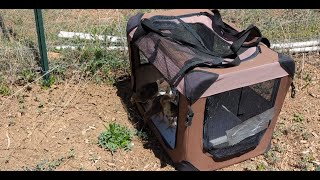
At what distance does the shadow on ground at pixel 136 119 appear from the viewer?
2502 mm

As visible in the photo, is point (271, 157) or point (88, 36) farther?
point (88, 36)

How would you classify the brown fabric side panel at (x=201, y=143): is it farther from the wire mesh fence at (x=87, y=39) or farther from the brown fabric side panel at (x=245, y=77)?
the wire mesh fence at (x=87, y=39)

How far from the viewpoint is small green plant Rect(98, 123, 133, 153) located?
2523 millimetres

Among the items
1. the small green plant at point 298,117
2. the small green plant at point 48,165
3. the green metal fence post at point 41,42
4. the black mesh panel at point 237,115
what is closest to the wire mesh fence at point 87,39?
the green metal fence post at point 41,42

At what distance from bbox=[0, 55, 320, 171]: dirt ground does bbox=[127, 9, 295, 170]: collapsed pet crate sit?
0.49 ft

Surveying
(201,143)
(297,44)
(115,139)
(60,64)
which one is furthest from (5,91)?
(297,44)

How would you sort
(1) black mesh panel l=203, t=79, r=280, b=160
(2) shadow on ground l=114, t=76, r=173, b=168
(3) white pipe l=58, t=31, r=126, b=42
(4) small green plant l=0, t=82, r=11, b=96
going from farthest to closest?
(3) white pipe l=58, t=31, r=126, b=42 → (4) small green plant l=0, t=82, r=11, b=96 → (2) shadow on ground l=114, t=76, r=173, b=168 → (1) black mesh panel l=203, t=79, r=280, b=160

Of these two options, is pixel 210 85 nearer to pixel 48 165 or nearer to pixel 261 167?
pixel 261 167

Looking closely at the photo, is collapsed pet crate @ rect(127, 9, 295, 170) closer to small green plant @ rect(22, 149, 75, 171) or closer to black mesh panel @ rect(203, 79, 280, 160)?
black mesh panel @ rect(203, 79, 280, 160)

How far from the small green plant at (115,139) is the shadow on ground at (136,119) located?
12cm

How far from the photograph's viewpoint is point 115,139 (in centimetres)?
256

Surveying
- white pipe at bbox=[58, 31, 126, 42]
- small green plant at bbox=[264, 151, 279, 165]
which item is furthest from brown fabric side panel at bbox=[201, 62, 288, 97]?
white pipe at bbox=[58, 31, 126, 42]

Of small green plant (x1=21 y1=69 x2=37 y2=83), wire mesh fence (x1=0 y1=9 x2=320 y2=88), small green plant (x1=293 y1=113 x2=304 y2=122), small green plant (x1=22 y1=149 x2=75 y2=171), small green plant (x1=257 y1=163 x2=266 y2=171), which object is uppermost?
wire mesh fence (x1=0 y1=9 x2=320 y2=88)

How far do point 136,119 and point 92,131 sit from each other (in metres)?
0.33
